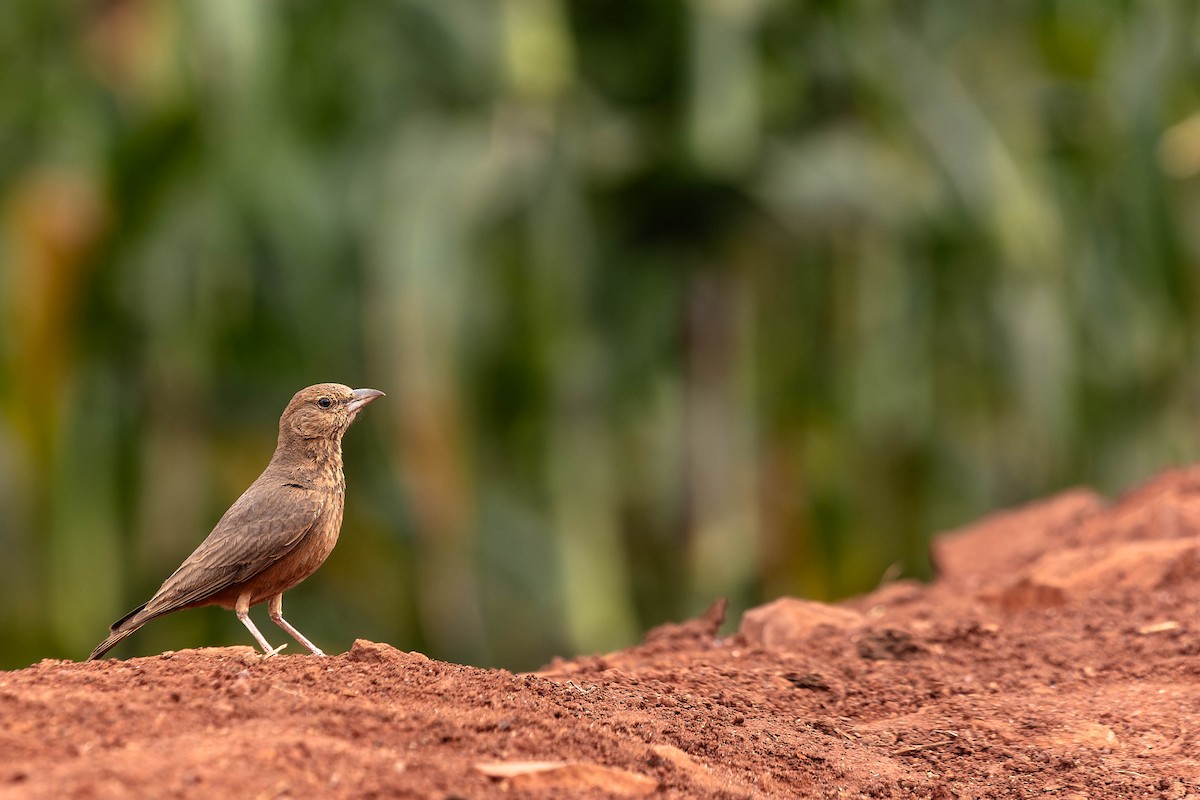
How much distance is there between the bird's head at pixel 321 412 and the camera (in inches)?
134

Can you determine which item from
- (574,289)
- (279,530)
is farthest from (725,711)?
(574,289)

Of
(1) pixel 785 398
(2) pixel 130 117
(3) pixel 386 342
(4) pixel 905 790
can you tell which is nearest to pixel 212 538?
(4) pixel 905 790

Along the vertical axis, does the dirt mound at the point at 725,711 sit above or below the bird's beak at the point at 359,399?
below

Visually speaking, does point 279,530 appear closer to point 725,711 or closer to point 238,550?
point 238,550

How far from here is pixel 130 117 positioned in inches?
297

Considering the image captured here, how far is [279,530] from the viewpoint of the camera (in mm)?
3178

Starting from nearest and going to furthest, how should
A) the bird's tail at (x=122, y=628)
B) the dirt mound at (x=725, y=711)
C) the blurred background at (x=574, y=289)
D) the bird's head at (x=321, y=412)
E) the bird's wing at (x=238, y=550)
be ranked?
the dirt mound at (x=725, y=711), the bird's tail at (x=122, y=628), the bird's wing at (x=238, y=550), the bird's head at (x=321, y=412), the blurred background at (x=574, y=289)

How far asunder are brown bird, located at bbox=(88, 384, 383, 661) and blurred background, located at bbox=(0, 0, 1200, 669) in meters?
3.44

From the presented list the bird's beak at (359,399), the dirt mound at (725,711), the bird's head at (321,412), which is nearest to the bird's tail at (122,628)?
the dirt mound at (725,711)

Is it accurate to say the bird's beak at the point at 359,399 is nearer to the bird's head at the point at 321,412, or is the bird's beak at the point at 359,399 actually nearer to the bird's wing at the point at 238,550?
the bird's head at the point at 321,412

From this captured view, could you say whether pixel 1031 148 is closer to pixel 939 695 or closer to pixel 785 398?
pixel 785 398

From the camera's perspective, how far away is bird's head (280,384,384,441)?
3393mm

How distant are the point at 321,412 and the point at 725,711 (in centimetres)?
110

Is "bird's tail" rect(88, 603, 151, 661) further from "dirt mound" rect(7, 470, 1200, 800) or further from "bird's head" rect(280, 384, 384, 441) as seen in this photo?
"bird's head" rect(280, 384, 384, 441)
